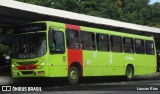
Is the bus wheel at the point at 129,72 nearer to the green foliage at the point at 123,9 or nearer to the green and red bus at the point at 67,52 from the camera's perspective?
the green and red bus at the point at 67,52

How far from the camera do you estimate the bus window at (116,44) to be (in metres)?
23.6

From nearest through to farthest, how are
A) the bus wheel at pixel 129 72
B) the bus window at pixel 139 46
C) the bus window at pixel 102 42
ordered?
1. the bus window at pixel 102 42
2. the bus wheel at pixel 129 72
3. the bus window at pixel 139 46

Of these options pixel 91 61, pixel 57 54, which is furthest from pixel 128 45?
pixel 57 54

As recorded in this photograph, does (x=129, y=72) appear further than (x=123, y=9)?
No

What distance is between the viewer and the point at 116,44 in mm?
24047

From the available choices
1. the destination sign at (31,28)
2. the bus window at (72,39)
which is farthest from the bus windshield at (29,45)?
the bus window at (72,39)

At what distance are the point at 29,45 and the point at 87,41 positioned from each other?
11.5 ft

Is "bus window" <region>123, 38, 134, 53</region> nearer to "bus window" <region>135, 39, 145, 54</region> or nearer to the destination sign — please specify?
"bus window" <region>135, 39, 145, 54</region>

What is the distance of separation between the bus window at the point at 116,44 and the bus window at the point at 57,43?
482 cm

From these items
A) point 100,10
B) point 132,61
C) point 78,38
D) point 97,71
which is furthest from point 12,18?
point 100,10

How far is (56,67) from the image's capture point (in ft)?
62.8

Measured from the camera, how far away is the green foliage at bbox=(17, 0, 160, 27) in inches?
1905

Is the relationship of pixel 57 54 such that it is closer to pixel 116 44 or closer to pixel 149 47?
pixel 116 44

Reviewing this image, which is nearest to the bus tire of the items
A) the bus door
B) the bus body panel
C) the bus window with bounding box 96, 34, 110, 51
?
the bus body panel
